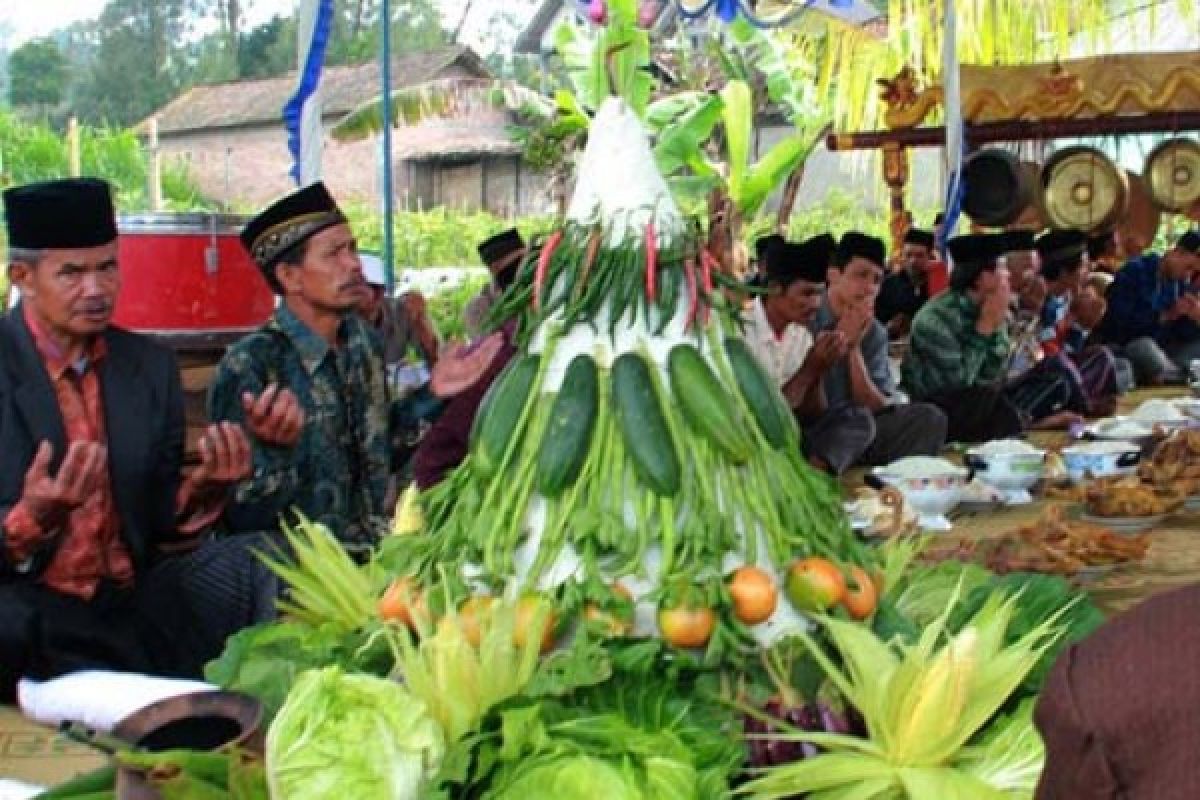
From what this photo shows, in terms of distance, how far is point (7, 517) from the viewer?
2.76 m

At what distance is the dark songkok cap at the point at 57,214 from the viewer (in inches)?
121

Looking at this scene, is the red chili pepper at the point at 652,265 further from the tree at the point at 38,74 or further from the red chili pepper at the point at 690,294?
the tree at the point at 38,74

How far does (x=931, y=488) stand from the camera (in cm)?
393

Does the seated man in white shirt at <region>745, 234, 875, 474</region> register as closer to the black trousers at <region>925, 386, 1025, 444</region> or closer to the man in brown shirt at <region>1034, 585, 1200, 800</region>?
the black trousers at <region>925, 386, 1025, 444</region>

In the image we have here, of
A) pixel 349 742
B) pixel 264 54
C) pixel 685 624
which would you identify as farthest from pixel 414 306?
pixel 264 54

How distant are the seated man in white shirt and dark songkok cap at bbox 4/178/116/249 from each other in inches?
81.6

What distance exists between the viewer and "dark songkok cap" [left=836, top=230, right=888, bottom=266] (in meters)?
5.77

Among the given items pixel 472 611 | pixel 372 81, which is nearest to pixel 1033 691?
pixel 472 611

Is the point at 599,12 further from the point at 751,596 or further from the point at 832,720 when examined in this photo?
the point at 832,720

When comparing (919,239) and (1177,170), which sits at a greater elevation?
(1177,170)

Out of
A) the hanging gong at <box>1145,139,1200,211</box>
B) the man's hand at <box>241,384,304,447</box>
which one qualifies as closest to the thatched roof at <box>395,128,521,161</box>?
the hanging gong at <box>1145,139,1200,211</box>

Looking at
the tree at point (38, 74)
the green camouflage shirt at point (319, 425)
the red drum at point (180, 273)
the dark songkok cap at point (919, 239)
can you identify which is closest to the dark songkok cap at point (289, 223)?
the green camouflage shirt at point (319, 425)

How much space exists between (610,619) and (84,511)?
5.63ft

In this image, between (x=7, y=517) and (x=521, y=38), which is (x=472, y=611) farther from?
(x=521, y=38)
